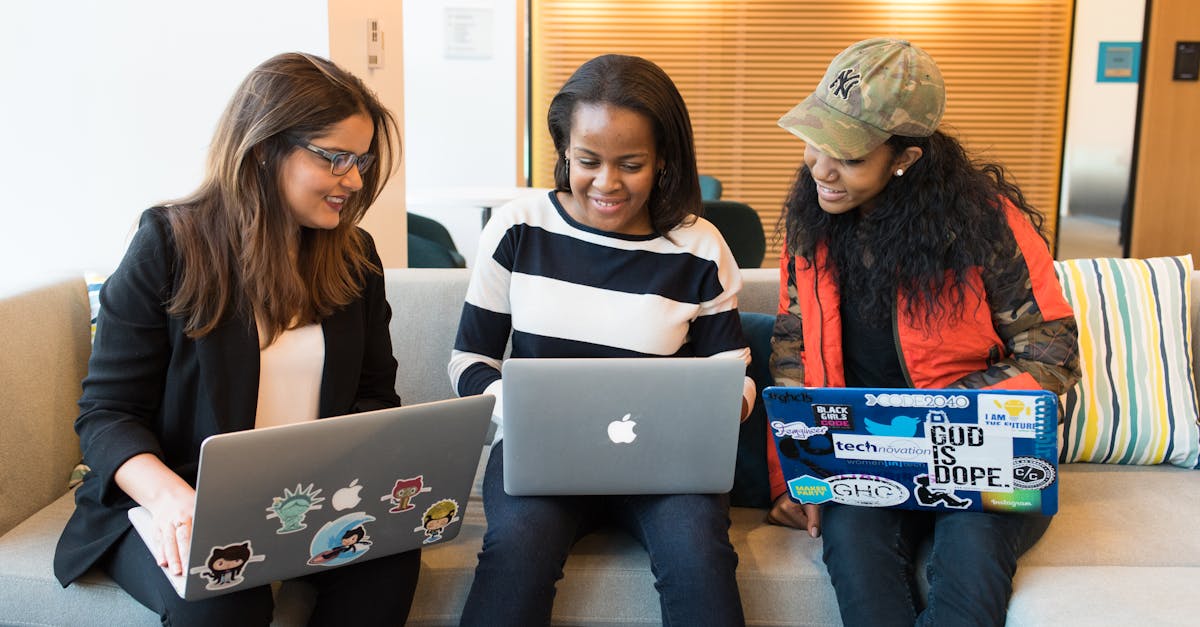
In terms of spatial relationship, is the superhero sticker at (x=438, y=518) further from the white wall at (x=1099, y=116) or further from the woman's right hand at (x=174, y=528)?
the white wall at (x=1099, y=116)

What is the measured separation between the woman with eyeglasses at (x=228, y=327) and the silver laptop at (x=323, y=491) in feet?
0.33

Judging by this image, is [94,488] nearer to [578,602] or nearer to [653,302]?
[578,602]

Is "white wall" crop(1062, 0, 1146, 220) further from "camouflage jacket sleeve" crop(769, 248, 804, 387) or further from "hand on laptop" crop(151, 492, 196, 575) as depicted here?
"hand on laptop" crop(151, 492, 196, 575)

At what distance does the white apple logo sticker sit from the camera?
132 centimetres

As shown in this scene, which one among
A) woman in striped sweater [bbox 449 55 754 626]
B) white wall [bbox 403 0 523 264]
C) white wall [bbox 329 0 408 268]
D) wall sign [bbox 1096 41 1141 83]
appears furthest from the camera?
white wall [bbox 403 0 523 264]

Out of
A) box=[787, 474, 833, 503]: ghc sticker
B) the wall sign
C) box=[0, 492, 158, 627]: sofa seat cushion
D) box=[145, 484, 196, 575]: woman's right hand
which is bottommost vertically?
box=[0, 492, 158, 627]: sofa seat cushion

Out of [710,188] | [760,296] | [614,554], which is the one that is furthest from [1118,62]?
[614,554]

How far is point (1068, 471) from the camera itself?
81.0 inches

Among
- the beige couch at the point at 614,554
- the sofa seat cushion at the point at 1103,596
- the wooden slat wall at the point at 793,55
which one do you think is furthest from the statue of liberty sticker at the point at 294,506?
the wooden slat wall at the point at 793,55

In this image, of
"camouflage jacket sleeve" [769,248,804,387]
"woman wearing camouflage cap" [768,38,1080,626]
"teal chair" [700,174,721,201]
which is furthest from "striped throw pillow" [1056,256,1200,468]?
"teal chair" [700,174,721,201]

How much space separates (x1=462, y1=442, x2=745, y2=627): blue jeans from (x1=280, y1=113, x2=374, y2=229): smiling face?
0.52m

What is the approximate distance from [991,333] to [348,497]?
3.62ft

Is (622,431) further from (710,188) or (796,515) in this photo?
(710,188)

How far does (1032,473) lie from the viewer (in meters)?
1.55
